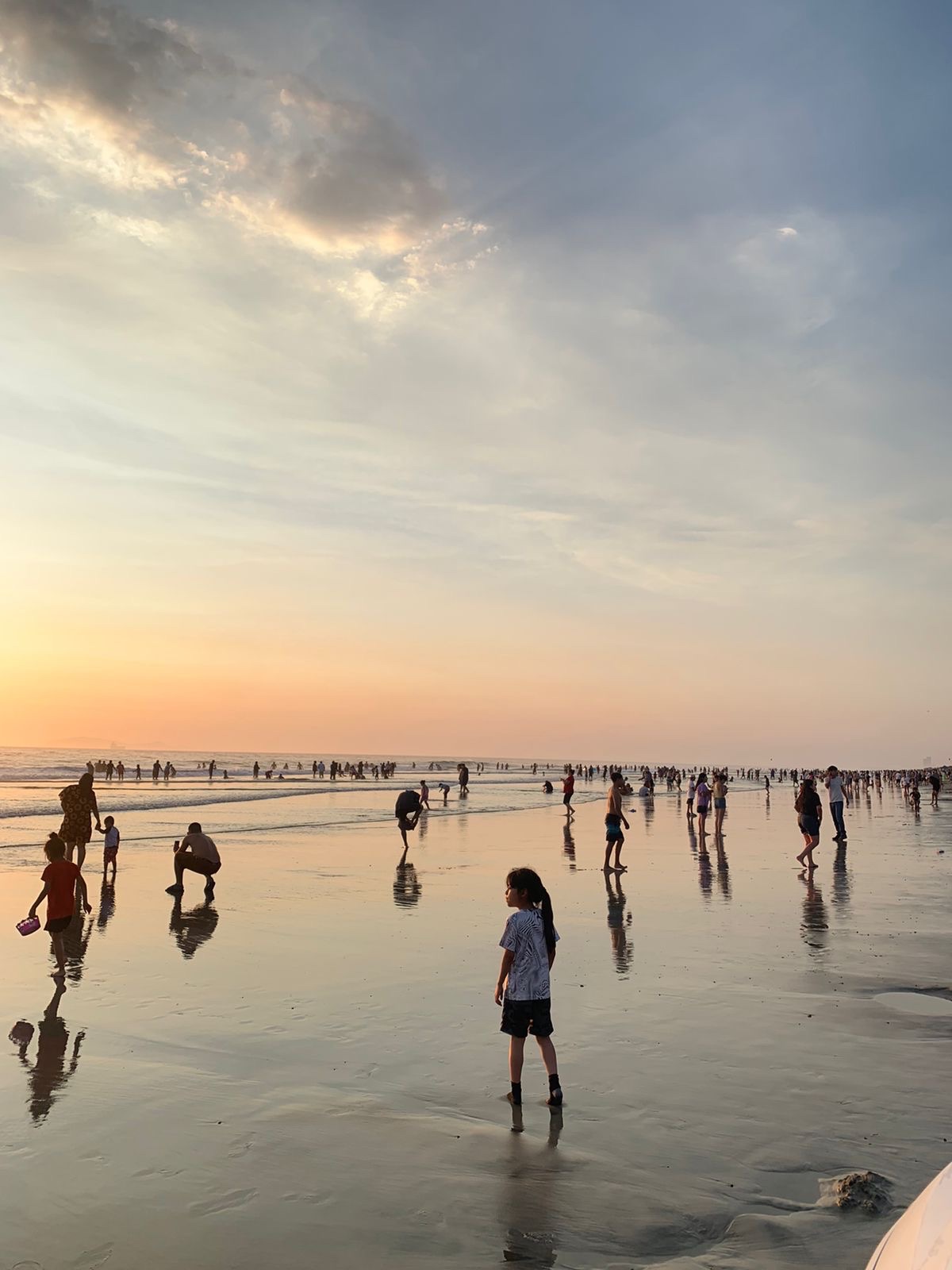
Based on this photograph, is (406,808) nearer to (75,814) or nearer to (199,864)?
(199,864)

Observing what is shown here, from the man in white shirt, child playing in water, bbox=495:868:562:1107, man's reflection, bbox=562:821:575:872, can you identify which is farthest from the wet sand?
the man in white shirt

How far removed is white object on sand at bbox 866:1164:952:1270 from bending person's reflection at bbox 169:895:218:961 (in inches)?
443

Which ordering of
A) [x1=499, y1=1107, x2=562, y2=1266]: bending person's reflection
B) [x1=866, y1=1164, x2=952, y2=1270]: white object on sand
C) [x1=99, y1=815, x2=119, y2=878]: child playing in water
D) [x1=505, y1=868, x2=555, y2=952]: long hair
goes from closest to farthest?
1. [x1=866, y1=1164, x2=952, y2=1270]: white object on sand
2. [x1=499, y1=1107, x2=562, y2=1266]: bending person's reflection
3. [x1=505, y1=868, x2=555, y2=952]: long hair
4. [x1=99, y1=815, x2=119, y2=878]: child playing in water

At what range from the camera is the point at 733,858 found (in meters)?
24.2

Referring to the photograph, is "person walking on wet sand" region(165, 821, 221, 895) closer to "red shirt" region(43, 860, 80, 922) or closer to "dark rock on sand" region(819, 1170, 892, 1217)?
"red shirt" region(43, 860, 80, 922)

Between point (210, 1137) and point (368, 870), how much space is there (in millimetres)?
15143

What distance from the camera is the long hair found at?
7332mm

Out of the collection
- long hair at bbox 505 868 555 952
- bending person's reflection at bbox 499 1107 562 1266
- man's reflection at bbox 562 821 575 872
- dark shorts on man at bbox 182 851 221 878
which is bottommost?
man's reflection at bbox 562 821 575 872

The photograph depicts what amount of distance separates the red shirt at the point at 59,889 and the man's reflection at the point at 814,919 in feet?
31.6

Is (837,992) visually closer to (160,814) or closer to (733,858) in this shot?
(733,858)

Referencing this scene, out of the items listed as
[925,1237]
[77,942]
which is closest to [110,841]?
[77,942]

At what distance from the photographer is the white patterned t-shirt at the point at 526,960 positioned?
23.6ft

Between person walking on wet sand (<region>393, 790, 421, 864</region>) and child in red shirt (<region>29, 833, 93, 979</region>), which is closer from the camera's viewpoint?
child in red shirt (<region>29, 833, 93, 979</region>)

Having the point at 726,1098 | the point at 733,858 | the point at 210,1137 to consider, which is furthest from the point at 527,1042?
the point at 733,858
